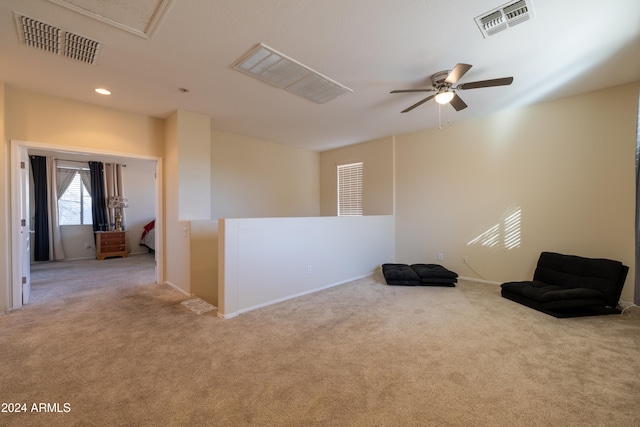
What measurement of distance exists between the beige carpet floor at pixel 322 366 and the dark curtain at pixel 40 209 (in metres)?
4.35

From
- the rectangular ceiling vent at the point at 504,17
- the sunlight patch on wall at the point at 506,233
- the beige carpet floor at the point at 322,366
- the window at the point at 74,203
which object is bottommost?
the beige carpet floor at the point at 322,366

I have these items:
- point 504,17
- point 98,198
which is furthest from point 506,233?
point 98,198

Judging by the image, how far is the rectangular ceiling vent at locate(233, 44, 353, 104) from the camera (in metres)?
2.63

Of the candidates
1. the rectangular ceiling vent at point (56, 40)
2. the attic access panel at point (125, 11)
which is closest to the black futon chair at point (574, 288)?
the attic access panel at point (125, 11)

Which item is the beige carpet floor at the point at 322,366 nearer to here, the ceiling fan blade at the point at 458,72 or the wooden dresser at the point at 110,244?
Result: the ceiling fan blade at the point at 458,72

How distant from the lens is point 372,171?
6020 mm

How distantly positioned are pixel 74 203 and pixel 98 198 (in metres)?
0.57

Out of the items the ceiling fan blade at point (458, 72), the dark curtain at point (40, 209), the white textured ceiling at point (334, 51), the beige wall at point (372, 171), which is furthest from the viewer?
the dark curtain at point (40, 209)

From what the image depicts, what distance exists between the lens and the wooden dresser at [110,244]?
6785mm

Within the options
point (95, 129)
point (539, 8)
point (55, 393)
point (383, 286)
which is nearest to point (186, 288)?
point (55, 393)

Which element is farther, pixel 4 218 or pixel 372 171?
pixel 372 171

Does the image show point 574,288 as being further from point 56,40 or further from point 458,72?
point 56,40

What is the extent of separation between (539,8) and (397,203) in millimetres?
3866

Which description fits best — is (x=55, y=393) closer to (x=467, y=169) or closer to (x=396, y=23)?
(x=396, y=23)
